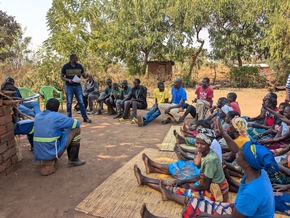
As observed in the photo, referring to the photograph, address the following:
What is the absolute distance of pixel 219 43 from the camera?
17.0 meters

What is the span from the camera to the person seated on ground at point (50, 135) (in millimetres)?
3615

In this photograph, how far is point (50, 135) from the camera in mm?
3629

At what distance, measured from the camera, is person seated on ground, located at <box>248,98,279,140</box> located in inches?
185

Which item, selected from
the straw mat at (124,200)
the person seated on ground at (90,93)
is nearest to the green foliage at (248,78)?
the person seated on ground at (90,93)

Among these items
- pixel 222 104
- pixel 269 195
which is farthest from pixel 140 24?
pixel 269 195

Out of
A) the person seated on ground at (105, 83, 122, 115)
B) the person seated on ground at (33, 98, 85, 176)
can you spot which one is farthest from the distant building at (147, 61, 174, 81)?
the person seated on ground at (33, 98, 85, 176)

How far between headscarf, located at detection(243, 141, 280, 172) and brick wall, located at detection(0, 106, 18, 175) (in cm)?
332

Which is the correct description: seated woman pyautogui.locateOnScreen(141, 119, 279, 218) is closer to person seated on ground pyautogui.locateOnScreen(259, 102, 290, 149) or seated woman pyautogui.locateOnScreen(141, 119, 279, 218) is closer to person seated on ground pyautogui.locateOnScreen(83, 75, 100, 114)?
person seated on ground pyautogui.locateOnScreen(259, 102, 290, 149)

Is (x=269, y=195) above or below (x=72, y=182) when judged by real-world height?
above

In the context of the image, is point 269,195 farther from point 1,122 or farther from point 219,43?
point 219,43

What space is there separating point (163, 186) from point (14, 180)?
2092mm

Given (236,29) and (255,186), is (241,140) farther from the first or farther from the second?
(236,29)

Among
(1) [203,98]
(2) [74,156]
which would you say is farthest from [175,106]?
(2) [74,156]

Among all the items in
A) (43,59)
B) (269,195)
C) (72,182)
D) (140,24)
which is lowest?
(72,182)
